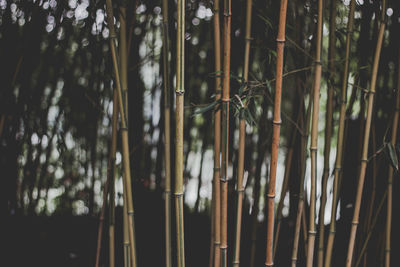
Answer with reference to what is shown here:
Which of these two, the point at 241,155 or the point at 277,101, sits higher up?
the point at 277,101

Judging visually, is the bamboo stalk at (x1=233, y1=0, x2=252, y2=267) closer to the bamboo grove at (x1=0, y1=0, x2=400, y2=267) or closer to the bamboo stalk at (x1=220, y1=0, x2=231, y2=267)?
the bamboo stalk at (x1=220, y1=0, x2=231, y2=267)

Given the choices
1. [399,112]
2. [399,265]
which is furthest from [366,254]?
[399,112]

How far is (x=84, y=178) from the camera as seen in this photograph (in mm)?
1616

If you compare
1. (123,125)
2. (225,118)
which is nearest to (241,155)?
(225,118)

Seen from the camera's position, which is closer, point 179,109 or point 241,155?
point 179,109

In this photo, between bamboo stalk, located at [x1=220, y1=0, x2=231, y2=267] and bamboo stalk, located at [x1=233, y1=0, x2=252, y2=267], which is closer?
bamboo stalk, located at [x1=220, y1=0, x2=231, y2=267]

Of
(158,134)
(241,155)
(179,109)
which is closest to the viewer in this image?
(179,109)

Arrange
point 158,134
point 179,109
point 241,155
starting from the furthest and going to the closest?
point 158,134 → point 241,155 → point 179,109

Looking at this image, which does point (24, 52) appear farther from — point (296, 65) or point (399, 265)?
point (399, 265)

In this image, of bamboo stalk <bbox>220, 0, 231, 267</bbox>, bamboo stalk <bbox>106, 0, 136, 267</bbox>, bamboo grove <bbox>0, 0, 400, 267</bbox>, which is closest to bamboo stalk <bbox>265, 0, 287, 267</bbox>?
bamboo stalk <bbox>220, 0, 231, 267</bbox>

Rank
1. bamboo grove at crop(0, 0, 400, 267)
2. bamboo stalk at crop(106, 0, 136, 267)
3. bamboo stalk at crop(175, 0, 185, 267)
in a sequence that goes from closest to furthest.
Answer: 1. bamboo stalk at crop(175, 0, 185, 267)
2. bamboo stalk at crop(106, 0, 136, 267)
3. bamboo grove at crop(0, 0, 400, 267)

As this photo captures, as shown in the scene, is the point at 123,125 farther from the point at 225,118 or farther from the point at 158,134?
the point at 158,134

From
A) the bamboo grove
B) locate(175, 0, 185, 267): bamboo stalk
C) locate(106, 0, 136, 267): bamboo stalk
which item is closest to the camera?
Result: locate(175, 0, 185, 267): bamboo stalk

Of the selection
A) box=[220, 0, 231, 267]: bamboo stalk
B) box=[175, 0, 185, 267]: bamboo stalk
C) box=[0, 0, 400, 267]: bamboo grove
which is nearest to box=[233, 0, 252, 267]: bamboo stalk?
box=[220, 0, 231, 267]: bamboo stalk
